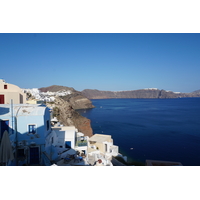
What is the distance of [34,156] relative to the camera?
6.57m

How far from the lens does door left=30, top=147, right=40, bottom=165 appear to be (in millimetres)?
6551

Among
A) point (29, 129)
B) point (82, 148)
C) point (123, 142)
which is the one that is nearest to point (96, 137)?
point (82, 148)

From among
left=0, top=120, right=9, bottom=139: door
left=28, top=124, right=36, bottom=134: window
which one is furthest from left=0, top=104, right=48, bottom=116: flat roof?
left=28, top=124, right=36, bottom=134: window

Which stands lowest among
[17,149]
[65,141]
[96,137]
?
[96,137]

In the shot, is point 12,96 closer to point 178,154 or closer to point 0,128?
point 0,128

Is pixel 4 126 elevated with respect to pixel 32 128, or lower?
elevated

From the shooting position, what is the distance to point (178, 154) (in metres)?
18.8

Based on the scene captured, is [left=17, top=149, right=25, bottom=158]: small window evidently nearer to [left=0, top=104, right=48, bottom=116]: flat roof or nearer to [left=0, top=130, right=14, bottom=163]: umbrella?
[left=0, top=130, right=14, bottom=163]: umbrella

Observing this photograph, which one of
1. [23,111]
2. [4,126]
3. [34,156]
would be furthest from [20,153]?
[23,111]

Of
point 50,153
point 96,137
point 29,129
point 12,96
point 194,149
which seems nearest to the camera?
point 29,129

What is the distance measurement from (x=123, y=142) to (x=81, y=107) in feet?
178

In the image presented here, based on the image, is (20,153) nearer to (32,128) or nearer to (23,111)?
(32,128)

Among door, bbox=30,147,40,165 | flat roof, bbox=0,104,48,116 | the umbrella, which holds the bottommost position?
door, bbox=30,147,40,165

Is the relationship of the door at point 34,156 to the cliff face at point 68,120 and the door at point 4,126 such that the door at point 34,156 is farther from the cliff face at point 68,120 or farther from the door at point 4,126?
the cliff face at point 68,120
